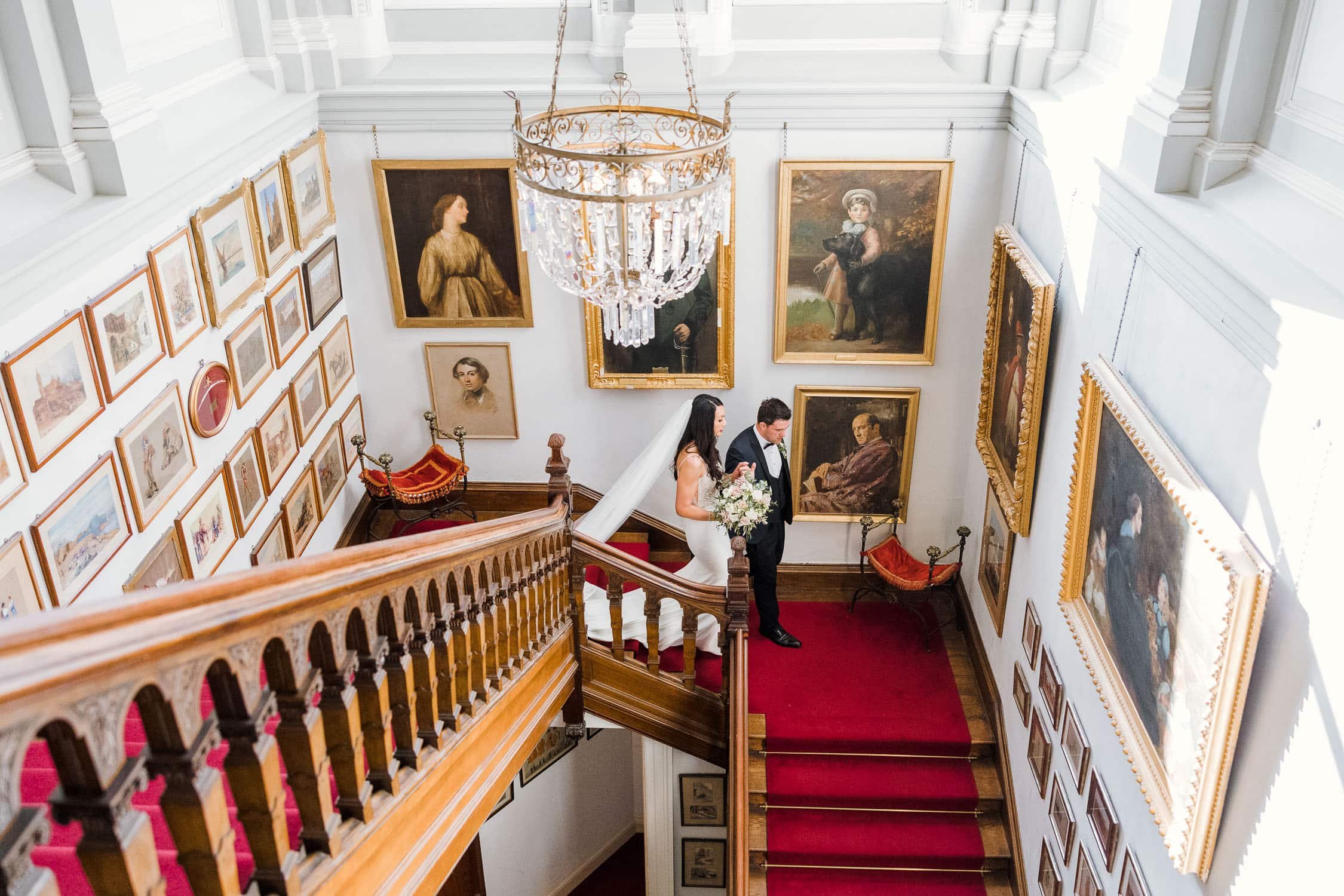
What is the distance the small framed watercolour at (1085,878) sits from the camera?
201 inches

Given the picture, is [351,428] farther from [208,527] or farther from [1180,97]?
[1180,97]

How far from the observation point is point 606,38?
288 inches

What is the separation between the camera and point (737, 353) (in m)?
8.10

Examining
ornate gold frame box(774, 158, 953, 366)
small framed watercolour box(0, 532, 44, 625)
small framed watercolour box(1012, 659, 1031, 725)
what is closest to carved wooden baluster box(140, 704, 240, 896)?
small framed watercolour box(0, 532, 44, 625)

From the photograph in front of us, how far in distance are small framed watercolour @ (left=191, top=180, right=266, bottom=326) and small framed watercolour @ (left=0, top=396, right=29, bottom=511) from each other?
180 cm

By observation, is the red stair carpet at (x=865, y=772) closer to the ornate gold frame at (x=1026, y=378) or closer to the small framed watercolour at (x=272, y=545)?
the ornate gold frame at (x=1026, y=378)

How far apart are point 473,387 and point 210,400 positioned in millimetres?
2708

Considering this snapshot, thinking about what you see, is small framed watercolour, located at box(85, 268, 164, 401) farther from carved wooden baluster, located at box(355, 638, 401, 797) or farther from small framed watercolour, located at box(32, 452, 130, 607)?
carved wooden baluster, located at box(355, 638, 401, 797)

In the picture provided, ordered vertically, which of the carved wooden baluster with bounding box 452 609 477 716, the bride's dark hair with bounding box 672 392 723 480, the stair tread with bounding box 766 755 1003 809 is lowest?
the stair tread with bounding box 766 755 1003 809

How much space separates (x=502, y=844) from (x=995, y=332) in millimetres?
5851

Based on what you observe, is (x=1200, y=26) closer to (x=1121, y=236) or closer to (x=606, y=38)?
(x=1121, y=236)

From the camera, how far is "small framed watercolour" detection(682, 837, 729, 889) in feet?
27.3

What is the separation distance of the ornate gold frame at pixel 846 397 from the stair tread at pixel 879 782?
209cm

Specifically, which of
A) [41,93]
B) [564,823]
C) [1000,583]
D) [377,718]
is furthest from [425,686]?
[564,823]
